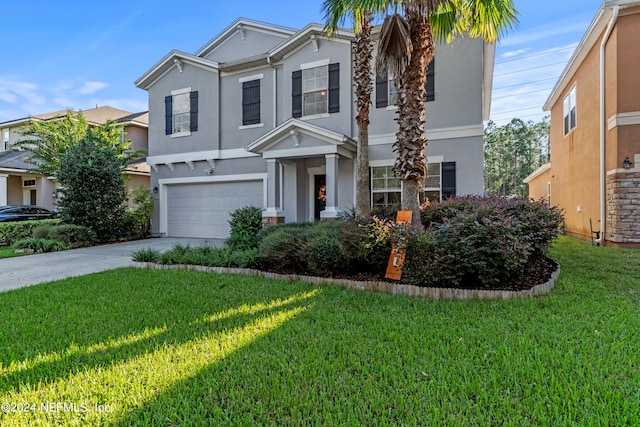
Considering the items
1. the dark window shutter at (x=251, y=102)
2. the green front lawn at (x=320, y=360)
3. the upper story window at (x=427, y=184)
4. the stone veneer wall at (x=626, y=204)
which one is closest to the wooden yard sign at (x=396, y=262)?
the green front lawn at (x=320, y=360)

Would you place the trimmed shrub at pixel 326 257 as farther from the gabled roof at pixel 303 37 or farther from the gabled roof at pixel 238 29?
the gabled roof at pixel 238 29

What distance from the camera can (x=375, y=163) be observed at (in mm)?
10906

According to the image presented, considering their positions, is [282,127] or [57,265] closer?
[57,265]

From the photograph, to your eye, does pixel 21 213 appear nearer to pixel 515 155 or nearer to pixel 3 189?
pixel 3 189

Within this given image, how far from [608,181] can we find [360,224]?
8816mm

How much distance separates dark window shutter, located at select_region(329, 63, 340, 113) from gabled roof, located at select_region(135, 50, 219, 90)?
4.84 m

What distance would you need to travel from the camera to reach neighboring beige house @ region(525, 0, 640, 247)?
30.8ft

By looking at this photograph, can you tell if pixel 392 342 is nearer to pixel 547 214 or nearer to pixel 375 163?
pixel 547 214

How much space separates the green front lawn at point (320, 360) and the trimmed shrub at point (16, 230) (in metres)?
9.82

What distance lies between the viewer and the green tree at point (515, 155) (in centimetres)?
4091

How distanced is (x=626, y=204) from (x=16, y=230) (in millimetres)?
20270

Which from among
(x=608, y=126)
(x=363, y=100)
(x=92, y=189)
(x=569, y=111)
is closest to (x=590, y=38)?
(x=608, y=126)

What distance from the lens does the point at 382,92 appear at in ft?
35.2

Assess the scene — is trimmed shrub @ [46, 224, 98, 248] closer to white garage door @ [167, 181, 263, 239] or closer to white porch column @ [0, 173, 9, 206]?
white garage door @ [167, 181, 263, 239]
